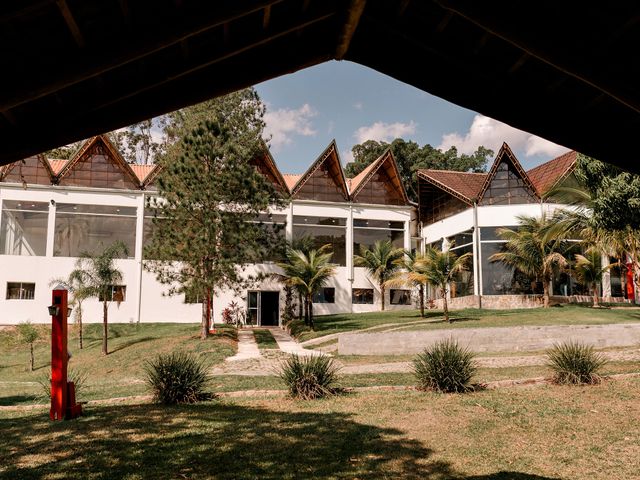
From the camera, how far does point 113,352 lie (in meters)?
24.9

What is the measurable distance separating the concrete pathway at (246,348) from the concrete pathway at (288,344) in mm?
1176

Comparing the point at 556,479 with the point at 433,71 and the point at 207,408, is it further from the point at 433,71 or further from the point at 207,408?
the point at 207,408

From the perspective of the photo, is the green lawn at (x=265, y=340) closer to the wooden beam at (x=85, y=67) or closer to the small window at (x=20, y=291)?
the small window at (x=20, y=291)

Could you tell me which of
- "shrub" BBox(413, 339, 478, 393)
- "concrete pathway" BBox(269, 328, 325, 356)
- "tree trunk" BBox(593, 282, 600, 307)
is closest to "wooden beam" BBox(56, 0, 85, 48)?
"shrub" BBox(413, 339, 478, 393)

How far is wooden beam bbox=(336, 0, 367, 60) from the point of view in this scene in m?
4.05

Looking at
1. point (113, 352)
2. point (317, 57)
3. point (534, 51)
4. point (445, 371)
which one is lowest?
point (113, 352)

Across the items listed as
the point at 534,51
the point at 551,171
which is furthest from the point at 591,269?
the point at 534,51

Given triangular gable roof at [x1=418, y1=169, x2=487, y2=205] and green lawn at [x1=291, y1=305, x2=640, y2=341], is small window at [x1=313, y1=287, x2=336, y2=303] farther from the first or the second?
triangular gable roof at [x1=418, y1=169, x2=487, y2=205]

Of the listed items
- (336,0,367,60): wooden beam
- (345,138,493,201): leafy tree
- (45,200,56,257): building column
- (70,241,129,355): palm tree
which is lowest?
(70,241,129,355): palm tree

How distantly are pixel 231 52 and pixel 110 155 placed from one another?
3217cm

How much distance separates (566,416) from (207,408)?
5.98 meters

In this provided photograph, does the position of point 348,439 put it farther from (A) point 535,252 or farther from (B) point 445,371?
(A) point 535,252

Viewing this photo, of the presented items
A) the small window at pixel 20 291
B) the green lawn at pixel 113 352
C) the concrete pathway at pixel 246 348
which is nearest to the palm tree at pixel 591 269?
the concrete pathway at pixel 246 348

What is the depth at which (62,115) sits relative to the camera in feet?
15.1
